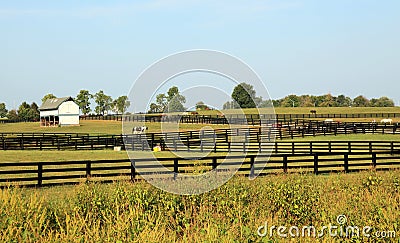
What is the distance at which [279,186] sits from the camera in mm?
12984

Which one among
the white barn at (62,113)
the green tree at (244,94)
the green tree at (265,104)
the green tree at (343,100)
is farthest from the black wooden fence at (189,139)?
the green tree at (343,100)

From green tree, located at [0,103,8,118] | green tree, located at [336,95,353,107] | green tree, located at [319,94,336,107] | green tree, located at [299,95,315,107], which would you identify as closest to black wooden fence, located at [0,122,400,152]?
green tree, located at [319,94,336,107]

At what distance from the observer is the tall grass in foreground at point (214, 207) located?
1013 cm

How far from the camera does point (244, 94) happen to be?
13.8 meters

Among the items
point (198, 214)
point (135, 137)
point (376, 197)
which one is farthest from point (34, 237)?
point (135, 137)

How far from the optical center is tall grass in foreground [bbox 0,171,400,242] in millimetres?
10133

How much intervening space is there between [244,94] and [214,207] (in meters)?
3.22

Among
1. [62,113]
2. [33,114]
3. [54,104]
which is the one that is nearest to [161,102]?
[62,113]

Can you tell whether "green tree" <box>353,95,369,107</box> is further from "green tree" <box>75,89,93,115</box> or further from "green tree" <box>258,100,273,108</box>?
"green tree" <box>258,100,273,108</box>

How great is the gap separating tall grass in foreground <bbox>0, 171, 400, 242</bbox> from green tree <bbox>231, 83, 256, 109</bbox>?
2105 mm

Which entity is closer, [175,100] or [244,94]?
[175,100]

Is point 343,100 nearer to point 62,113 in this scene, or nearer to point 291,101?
point 291,101

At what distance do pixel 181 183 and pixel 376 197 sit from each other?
4.75 metres

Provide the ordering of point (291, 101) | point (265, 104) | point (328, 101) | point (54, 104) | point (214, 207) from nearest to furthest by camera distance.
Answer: point (214, 207) < point (265, 104) < point (54, 104) < point (328, 101) < point (291, 101)
